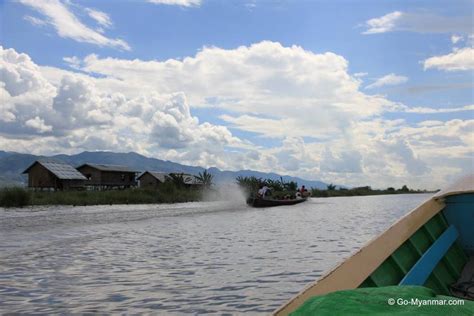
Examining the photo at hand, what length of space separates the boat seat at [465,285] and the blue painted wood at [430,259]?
0.40 meters

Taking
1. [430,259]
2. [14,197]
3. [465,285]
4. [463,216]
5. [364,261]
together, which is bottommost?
[465,285]

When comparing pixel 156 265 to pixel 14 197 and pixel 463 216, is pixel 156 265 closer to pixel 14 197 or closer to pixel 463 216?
pixel 463 216

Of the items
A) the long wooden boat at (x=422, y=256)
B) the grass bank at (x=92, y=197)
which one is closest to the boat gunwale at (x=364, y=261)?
the long wooden boat at (x=422, y=256)

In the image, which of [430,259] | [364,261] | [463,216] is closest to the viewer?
[364,261]

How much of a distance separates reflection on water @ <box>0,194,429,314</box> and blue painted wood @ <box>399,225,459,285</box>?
8.89 ft

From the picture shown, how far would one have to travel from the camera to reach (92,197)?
124ft

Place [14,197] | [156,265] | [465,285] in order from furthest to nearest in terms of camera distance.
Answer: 1. [14,197]
2. [156,265]
3. [465,285]

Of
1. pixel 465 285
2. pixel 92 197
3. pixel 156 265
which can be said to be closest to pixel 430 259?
pixel 465 285

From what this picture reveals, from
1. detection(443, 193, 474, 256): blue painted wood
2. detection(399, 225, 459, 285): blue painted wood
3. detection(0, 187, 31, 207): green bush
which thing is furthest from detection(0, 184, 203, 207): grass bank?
detection(399, 225, 459, 285): blue painted wood

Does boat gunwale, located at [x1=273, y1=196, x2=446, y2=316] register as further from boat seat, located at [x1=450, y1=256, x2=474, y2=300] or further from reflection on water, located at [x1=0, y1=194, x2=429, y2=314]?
reflection on water, located at [x1=0, y1=194, x2=429, y2=314]

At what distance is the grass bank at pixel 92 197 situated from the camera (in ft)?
103

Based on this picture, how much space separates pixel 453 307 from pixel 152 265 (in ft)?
31.1

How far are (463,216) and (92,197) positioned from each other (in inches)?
1361

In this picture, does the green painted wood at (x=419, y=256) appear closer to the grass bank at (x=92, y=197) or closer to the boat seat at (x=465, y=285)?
the boat seat at (x=465, y=285)
